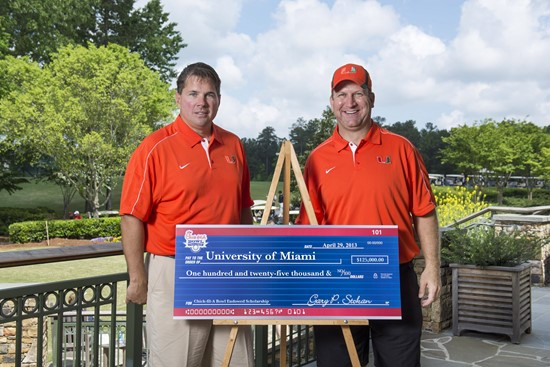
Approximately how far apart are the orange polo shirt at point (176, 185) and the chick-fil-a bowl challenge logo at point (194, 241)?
9cm

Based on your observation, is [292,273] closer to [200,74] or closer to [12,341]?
[200,74]

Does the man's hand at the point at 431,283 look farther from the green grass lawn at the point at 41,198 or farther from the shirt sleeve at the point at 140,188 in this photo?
the green grass lawn at the point at 41,198

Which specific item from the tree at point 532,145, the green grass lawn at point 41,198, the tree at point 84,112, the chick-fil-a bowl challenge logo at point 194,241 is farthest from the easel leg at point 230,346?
the green grass lawn at point 41,198

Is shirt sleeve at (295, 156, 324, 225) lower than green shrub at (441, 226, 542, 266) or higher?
higher

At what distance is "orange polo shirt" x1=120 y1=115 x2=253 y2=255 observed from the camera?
2.64 m

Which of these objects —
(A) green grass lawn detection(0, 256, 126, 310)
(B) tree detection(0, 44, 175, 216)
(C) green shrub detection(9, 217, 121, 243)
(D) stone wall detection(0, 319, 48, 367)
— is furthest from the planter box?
(B) tree detection(0, 44, 175, 216)

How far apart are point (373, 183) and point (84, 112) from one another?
26.3 metres

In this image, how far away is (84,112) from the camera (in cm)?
2723

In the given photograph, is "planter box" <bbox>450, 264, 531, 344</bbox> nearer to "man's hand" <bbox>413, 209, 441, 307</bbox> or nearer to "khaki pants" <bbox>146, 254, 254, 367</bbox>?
"man's hand" <bbox>413, 209, 441, 307</bbox>

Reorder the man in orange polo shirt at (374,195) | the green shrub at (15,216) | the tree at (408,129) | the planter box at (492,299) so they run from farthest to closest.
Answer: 1. the tree at (408,129)
2. the green shrub at (15,216)
3. the planter box at (492,299)
4. the man in orange polo shirt at (374,195)

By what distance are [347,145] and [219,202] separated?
2.11 ft

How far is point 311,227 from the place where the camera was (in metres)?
2.69

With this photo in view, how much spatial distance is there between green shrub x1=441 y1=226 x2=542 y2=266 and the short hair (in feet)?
13.4

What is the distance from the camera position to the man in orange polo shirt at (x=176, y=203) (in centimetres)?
265
